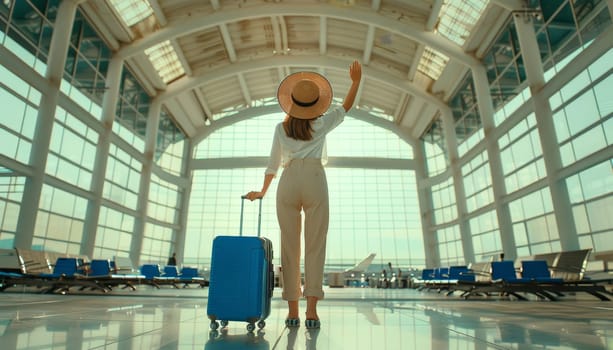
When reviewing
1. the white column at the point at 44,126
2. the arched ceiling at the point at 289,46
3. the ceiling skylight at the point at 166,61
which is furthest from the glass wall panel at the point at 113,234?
the ceiling skylight at the point at 166,61

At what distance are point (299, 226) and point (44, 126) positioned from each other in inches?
607

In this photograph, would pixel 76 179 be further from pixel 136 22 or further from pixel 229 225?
pixel 229 225

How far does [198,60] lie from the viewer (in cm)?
2405

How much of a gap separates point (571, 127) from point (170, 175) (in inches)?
938

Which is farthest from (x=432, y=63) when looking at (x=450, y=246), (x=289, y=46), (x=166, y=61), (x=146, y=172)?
(x=146, y=172)

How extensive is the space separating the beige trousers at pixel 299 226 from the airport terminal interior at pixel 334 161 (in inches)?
14.5

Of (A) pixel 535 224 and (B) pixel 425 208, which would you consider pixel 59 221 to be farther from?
(B) pixel 425 208

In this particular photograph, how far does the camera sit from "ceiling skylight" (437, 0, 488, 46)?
1809cm

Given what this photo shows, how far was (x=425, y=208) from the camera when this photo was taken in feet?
95.9

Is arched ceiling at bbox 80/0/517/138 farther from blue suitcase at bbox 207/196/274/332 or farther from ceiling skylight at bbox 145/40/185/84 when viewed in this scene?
blue suitcase at bbox 207/196/274/332

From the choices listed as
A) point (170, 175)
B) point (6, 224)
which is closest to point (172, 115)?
point (170, 175)

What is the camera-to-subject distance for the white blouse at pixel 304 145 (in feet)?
8.92

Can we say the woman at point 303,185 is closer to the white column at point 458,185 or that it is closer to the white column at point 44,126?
the white column at point 44,126

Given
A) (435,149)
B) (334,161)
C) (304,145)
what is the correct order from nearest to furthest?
(304,145) → (435,149) → (334,161)
